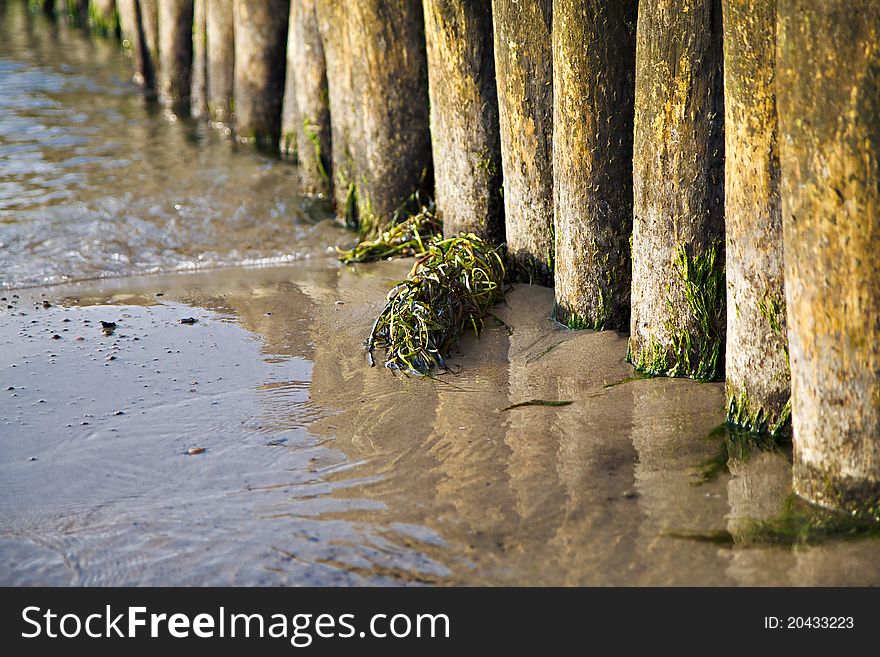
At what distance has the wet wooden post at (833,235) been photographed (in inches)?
130

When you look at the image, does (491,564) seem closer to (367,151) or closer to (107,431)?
(107,431)

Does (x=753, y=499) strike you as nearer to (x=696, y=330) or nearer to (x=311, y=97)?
(x=696, y=330)

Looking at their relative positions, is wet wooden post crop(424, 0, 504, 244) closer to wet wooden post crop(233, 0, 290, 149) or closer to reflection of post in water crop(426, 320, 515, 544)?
reflection of post in water crop(426, 320, 515, 544)

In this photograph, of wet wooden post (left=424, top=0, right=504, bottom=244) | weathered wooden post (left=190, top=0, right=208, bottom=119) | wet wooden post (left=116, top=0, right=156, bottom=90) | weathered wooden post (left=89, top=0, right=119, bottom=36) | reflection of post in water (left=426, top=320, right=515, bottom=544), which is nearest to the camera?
reflection of post in water (left=426, top=320, right=515, bottom=544)

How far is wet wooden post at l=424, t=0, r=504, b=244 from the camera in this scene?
231 inches

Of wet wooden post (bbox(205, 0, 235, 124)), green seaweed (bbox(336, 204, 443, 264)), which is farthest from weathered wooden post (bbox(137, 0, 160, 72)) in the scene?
green seaweed (bbox(336, 204, 443, 264))

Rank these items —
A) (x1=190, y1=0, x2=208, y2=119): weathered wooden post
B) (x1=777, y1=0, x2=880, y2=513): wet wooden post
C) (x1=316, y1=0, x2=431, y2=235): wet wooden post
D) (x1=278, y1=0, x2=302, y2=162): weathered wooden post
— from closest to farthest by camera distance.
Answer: (x1=777, y1=0, x2=880, y2=513): wet wooden post → (x1=316, y1=0, x2=431, y2=235): wet wooden post → (x1=278, y1=0, x2=302, y2=162): weathered wooden post → (x1=190, y1=0, x2=208, y2=119): weathered wooden post

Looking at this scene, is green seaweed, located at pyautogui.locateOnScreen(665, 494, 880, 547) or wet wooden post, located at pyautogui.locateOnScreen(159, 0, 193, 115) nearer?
green seaweed, located at pyautogui.locateOnScreen(665, 494, 880, 547)

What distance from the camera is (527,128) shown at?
545 cm

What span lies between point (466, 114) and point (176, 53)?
24.5 ft

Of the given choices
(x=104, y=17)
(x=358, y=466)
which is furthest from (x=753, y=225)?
(x=104, y=17)

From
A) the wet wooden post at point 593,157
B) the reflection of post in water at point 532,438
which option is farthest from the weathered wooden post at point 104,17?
the wet wooden post at point 593,157

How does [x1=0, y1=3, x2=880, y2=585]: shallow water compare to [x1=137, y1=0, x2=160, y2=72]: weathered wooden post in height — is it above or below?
below

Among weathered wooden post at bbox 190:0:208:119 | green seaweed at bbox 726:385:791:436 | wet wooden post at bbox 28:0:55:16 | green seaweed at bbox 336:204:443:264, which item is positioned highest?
wet wooden post at bbox 28:0:55:16
